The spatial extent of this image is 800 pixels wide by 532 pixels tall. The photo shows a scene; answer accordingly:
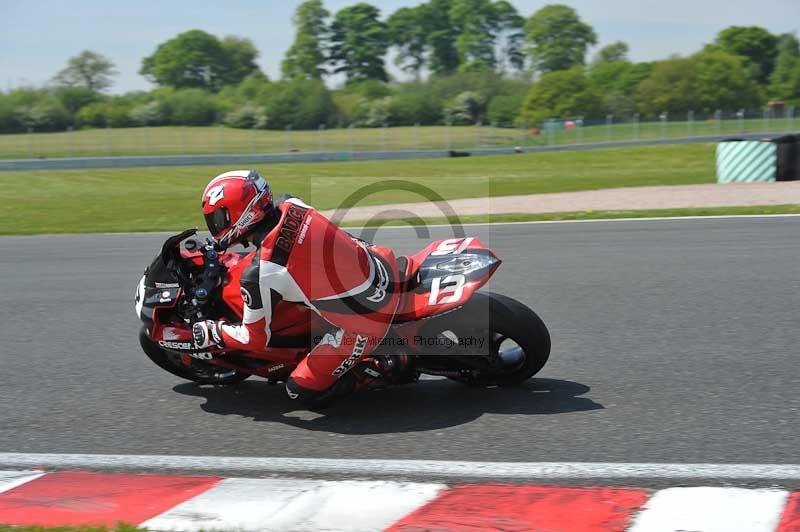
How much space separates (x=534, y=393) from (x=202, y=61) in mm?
113411

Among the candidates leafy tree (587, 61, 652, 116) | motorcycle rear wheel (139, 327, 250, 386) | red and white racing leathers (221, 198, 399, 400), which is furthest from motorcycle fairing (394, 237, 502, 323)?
leafy tree (587, 61, 652, 116)

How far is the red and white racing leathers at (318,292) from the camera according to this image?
15.6 feet

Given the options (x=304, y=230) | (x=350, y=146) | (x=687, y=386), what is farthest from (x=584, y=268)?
(x=350, y=146)

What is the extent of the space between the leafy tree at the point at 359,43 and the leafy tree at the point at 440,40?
12.5 m

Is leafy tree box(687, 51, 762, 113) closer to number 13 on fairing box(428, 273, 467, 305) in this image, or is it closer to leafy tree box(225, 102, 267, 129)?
leafy tree box(225, 102, 267, 129)

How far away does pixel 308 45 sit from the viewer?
116 metres

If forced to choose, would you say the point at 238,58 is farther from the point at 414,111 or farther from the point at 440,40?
the point at 414,111

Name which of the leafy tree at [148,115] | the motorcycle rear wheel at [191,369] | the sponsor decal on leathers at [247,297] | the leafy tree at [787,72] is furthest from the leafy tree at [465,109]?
the sponsor decal on leathers at [247,297]

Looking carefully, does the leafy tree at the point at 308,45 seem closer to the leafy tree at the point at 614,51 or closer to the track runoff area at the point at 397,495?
the leafy tree at the point at 614,51

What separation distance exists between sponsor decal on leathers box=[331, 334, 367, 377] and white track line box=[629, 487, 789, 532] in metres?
1.79

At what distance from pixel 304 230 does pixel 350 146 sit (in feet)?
138

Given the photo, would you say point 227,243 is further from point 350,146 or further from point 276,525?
point 350,146

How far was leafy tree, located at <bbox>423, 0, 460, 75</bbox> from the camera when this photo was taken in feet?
438

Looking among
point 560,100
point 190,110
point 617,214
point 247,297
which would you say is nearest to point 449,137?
point 190,110
